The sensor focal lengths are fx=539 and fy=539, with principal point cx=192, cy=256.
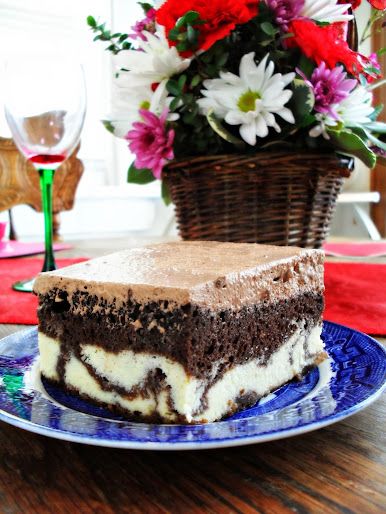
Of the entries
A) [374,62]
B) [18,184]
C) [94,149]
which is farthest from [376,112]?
[94,149]

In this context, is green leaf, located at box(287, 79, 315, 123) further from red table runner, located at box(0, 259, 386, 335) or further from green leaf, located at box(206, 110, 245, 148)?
red table runner, located at box(0, 259, 386, 335)

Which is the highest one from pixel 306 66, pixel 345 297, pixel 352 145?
pixel 306 66

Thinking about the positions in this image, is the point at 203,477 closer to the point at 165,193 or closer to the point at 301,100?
the point at 301,100

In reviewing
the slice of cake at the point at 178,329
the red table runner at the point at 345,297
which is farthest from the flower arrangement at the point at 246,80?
the slice of cake at the point at 178,329

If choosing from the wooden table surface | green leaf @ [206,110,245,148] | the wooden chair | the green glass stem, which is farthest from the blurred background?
the wooden table surface

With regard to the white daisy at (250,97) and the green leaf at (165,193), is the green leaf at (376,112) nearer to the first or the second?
the white daisy at (250,97)

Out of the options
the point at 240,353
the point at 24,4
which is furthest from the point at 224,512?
the point at 24,4
